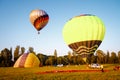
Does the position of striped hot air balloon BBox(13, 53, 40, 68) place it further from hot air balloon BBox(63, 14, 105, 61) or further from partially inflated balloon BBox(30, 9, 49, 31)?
hot air balloon BBox(63, 14, 105, 61)

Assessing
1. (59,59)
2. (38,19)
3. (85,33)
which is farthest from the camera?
(59,59)

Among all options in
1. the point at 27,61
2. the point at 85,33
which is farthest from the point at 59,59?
the point at 85,33

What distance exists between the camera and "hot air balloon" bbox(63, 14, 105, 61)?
31.6 metres

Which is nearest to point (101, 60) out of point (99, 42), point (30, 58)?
point (30, 58)

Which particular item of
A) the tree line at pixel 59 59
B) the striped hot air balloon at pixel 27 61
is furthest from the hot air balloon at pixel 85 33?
the tree line at pixel 59 59

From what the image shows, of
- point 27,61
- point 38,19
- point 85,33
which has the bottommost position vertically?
point 27,61

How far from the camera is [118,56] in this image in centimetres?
9556

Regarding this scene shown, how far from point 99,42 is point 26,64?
21.8 m

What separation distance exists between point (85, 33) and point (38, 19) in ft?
51.6

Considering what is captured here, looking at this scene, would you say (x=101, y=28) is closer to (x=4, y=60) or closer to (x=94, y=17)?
(x=94, y=17)

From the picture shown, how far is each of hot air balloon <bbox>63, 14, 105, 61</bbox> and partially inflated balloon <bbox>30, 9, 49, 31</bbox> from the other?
12.5 metres

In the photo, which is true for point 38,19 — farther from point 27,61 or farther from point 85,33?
point 85,33

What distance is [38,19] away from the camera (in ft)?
145

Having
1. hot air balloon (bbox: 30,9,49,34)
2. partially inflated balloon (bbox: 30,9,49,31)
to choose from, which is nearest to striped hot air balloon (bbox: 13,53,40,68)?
hot air balloon (bbox: 30,9,49,34)
